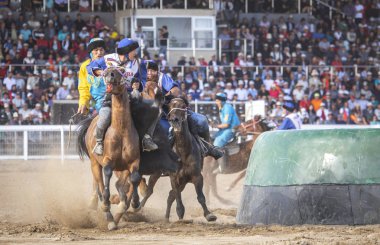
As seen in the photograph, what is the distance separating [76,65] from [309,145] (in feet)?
73.0

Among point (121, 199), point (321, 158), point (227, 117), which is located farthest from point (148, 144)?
point (227, 117)

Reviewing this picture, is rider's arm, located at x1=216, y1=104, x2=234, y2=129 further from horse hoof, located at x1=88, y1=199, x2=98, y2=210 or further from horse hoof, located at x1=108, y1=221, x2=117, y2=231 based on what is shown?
horse hoof, located at x1=108, y1=221, x2=117, y2=231

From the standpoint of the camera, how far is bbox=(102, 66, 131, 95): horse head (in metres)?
11.8

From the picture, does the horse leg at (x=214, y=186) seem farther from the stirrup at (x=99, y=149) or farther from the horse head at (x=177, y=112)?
the stirrup at (x=99, y=149)

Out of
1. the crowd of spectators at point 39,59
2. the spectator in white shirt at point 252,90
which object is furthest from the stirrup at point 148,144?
the spectator in white shirt at point 252,90

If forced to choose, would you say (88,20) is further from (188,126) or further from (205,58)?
(188,126)

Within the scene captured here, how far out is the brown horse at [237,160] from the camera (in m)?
18.7

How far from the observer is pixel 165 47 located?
37531 mm

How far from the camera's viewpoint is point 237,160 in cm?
1961

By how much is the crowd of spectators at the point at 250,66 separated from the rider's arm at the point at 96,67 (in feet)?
45.0

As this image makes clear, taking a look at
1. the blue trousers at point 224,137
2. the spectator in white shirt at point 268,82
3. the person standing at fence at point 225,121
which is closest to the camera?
the person standing at fence at point 225,121

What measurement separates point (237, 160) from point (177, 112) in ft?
22.9

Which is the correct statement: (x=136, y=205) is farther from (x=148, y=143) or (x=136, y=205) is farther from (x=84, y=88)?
(x=84, y=88)

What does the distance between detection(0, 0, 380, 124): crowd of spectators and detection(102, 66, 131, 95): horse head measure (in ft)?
48.4
